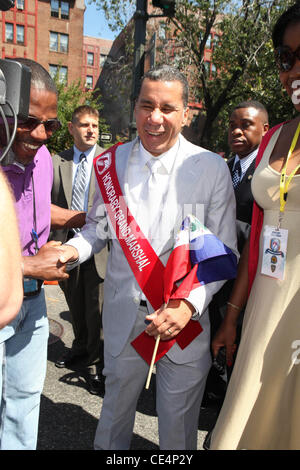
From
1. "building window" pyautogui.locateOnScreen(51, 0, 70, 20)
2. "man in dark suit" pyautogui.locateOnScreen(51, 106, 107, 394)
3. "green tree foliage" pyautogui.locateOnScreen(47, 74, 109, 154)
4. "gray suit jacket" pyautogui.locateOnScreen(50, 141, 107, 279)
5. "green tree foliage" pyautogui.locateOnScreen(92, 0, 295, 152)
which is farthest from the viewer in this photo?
"building window" pyautogui.locateOnScreen(51, 0, 70, 20)

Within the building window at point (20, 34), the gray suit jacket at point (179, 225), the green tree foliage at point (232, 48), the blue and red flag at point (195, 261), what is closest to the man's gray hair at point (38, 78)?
the gray suit jacket at point (179, 225)

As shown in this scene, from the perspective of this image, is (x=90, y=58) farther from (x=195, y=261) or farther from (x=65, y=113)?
(x=195, y=261)

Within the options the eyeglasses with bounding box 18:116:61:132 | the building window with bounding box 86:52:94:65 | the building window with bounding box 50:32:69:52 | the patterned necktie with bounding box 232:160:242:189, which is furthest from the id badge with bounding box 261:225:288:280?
the building window with bounding box 86:52:94:65

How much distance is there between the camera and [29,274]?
5.63ft

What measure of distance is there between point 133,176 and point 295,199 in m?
0.81

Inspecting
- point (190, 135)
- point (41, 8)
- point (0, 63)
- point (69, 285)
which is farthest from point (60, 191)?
point (41, 8)

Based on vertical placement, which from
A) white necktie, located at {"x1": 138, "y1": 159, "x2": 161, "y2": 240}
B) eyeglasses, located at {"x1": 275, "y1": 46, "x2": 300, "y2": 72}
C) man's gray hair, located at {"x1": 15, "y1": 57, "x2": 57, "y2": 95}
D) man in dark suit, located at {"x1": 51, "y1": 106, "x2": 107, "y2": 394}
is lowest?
man in dark suit, located at {"x1": 51, "y1": 106, "x2": 107, "y2": 394}

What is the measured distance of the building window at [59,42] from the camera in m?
29.6

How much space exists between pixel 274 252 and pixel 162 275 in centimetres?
53

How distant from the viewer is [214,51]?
563 inches

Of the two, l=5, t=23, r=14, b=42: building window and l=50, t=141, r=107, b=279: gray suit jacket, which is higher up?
l=5, t=23, r=14, b=42: building window

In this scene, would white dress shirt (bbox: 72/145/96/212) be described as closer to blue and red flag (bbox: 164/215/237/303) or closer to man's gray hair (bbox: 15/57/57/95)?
man's gray hair (bbox: 15/57/57/95)

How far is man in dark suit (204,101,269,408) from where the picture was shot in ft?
6.64

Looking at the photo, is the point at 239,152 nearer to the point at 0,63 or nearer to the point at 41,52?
the point at 0,63
